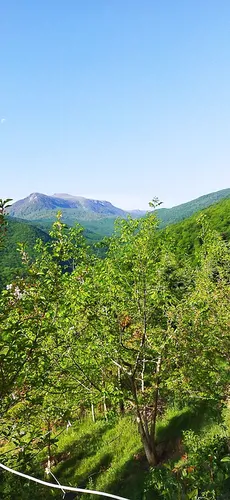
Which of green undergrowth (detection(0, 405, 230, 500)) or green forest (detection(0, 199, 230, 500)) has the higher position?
green forest (detection(0, 199, 230, 500))

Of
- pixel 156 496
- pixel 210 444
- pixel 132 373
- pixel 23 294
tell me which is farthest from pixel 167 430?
pixel 23 294

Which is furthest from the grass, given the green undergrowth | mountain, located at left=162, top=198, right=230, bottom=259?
mountain, located at left=162, top=198, right=230, bottom=259

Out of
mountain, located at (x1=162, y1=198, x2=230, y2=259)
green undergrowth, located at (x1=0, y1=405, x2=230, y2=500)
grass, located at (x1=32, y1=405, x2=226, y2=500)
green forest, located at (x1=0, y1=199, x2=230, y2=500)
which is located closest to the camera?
green forest, located at (x1=0, y1=199, x2=230, y2=500)


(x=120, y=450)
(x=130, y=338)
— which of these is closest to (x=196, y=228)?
(x=120, y=450)

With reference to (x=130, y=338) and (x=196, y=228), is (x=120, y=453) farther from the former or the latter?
(x=196, y=228)

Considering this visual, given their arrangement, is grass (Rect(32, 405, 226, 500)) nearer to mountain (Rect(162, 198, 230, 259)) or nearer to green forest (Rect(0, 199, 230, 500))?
green forest (Rect(0, 199, 230, 500))

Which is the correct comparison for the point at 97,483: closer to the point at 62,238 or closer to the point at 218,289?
the point at 218,289

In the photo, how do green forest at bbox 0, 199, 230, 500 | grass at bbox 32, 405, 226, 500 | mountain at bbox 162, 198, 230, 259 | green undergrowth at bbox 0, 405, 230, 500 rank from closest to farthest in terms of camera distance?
green forest at bbox 0, 199, 230, 500
green undergrowth at bbox 0, 405, 230, 500
grass at bbox 32, 405, 226, 500
mountain at bbox 162, 198, 230, 259

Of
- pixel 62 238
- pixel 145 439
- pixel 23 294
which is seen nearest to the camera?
pixel 23 294

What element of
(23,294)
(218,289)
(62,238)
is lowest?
(218,289)

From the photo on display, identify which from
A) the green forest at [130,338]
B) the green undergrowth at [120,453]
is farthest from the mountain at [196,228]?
the green forest at [130,338]

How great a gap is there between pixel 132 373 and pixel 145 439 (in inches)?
147

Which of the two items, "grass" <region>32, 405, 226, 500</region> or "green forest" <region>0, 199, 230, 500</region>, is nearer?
"green forest" <region>0, 199, 230, 500</region>

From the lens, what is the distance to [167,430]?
2003cm
